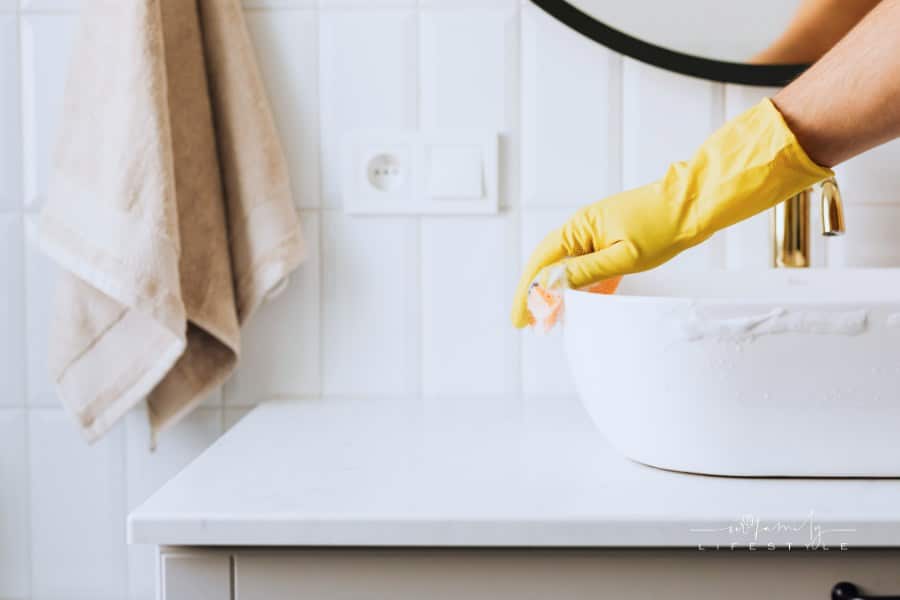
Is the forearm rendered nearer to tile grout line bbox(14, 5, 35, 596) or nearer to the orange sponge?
the orange sponge

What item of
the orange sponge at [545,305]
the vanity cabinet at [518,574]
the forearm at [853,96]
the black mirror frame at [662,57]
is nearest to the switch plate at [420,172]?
the black mirror frame at [662,57]

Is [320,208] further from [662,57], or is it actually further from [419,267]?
[662,57]

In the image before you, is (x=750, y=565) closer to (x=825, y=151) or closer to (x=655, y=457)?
(x=655, y=457)

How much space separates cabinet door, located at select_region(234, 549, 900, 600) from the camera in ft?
1.90

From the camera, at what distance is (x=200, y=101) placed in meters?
0.95

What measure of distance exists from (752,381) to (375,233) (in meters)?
0.54

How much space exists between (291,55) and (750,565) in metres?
0.77

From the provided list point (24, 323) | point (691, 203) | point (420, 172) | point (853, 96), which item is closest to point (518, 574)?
point (691, 203)

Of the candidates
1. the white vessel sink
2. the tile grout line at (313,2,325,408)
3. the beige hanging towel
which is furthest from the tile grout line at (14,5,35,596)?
the white vessel sink

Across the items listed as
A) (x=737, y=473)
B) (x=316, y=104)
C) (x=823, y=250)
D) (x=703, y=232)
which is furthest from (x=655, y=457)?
(x=316, y=104)

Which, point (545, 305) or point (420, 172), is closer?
point (545, 305)

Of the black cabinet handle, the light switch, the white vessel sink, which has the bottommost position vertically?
the black cabinet handle

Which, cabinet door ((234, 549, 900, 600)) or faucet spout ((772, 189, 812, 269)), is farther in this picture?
faucet spout ((772, 189, 812, 269))

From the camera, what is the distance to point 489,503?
1.95 ft
